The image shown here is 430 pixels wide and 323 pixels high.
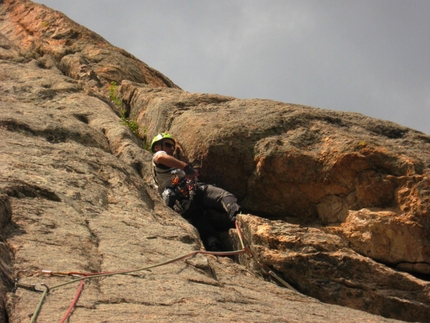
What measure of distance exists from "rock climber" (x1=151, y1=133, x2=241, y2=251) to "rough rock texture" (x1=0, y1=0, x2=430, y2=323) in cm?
34

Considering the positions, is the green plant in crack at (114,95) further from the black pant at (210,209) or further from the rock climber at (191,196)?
the black pant at (210,209)

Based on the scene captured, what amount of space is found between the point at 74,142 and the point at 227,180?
8.27 feet

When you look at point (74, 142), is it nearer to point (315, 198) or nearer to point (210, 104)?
point (210, 104)

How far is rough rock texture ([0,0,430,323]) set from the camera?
17.1ft

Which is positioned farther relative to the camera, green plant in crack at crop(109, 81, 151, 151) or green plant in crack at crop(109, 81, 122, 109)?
green plant in crack at crop(109, 81, 122, 109)

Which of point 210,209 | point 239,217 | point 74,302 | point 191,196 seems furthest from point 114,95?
point 74,302

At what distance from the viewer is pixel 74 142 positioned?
31.3 feet

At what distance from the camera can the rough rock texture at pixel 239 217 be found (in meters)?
5.23

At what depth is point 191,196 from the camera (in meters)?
9.27

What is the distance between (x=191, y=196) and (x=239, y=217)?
1208mm

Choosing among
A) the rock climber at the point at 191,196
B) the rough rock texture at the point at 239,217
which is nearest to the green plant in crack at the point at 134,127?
the rough rock texture at the point at 239,217

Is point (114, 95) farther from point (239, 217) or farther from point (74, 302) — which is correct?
point (74, 302)

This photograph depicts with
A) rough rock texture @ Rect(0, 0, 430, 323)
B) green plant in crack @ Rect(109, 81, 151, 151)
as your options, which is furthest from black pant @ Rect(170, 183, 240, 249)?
green plant in crack @ Rect(109, 81, 151, 151)

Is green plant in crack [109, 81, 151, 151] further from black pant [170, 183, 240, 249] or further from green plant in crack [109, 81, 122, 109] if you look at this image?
black pant [170, 183, 240, 249]
